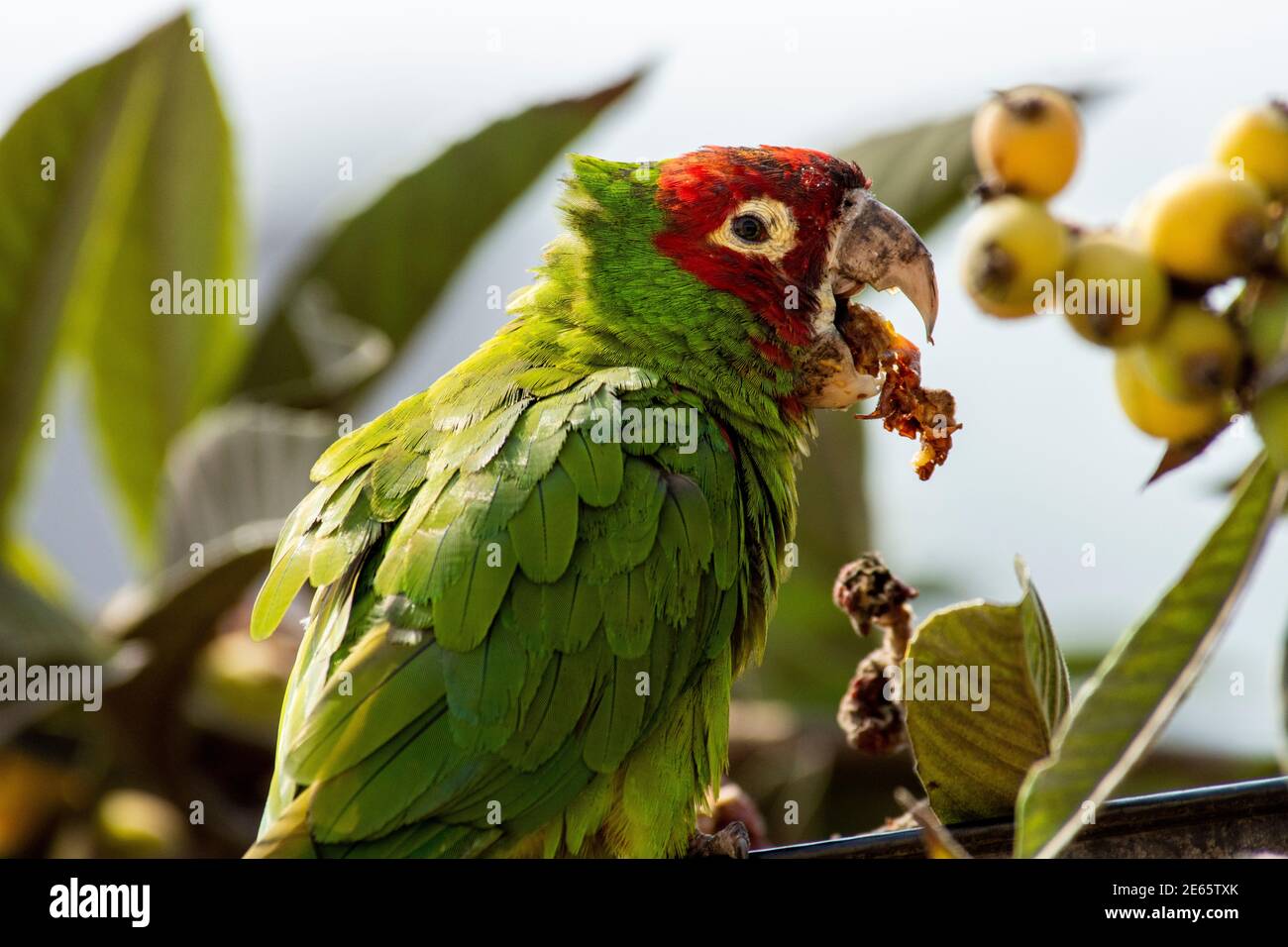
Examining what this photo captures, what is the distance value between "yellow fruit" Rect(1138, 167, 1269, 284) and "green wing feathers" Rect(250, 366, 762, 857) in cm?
112

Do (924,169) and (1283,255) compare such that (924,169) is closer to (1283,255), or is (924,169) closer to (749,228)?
(749,228)

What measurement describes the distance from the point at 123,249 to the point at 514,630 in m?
1.98

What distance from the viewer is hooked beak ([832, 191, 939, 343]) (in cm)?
212

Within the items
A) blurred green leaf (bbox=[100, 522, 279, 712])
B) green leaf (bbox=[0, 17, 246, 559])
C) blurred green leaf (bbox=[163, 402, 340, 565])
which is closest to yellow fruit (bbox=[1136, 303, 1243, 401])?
blurred green leaf (bbox=[100, 522, 279, 712])

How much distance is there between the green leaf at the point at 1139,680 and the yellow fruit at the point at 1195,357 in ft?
0.30

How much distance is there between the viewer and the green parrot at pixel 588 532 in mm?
1707

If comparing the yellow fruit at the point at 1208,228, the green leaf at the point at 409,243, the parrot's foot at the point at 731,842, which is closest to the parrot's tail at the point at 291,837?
the parrot's foot at the point at 731,842

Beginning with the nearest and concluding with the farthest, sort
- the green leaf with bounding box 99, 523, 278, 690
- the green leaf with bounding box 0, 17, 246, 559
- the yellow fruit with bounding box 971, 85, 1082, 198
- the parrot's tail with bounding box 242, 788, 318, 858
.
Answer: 1. the yellow fruit with bounding box 971, 85, 1082, 198
2. the parrot's tail with bounding box 242, 788, 318, 858
3. the green leaf with bounding box 99, 523, 278, 690
4. the green leaf with bounding box 0, 17, 246, 559

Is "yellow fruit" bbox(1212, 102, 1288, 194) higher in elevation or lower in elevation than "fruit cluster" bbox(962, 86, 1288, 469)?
higher

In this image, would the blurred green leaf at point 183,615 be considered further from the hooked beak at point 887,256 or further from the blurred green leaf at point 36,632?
the hooked beak at point 887,256

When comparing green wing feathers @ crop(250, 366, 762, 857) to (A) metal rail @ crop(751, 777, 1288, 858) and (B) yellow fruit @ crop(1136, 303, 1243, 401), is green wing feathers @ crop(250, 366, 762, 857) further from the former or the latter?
(B) yellow fruit @ crop(1136, 303, 1243, 401)

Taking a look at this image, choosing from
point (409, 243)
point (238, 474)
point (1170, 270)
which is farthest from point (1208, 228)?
point (409, 243)
